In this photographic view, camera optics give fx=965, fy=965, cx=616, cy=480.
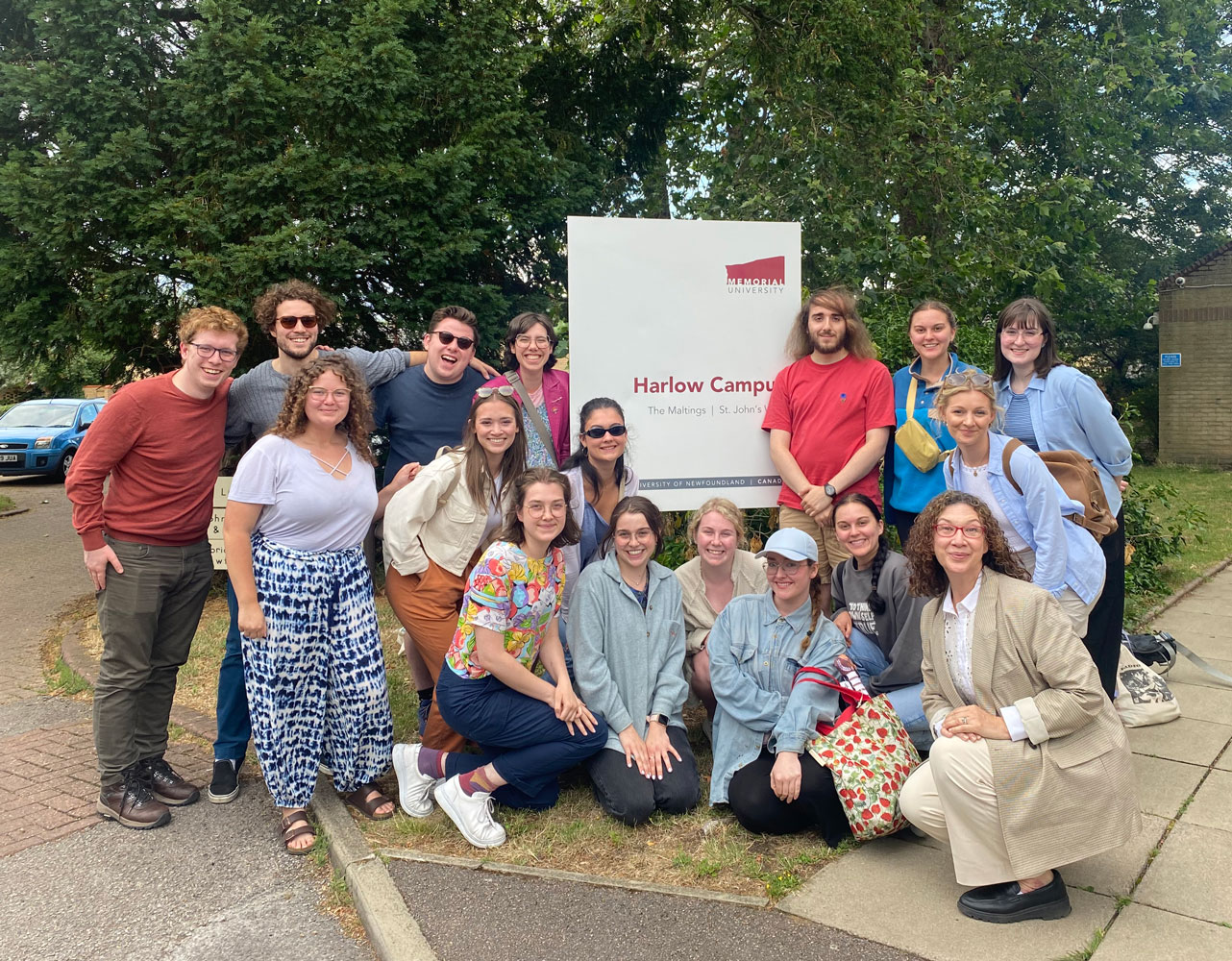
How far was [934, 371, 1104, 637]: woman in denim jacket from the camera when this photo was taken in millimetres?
3711

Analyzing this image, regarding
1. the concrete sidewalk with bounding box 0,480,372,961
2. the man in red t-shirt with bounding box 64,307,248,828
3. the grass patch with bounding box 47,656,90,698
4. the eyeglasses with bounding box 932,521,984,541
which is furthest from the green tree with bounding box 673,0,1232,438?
the grass patch with bounding box 47,656,90,698

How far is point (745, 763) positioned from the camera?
3.90 metres

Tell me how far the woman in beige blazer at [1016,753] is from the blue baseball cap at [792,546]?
0.71m

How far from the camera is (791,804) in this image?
371cm

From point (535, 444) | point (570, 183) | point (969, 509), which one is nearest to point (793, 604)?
point (969, 509)

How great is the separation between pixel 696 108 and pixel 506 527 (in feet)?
32.4

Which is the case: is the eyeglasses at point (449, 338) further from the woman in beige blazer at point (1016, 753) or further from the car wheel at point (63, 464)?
the car wheel at point (63, 464)

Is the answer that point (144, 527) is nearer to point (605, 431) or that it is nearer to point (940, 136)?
point (605, 431)

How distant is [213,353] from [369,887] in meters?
2.25

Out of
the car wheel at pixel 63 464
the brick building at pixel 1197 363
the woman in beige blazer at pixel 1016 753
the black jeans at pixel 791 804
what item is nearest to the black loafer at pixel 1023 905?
the woman in beige blazer at pixel 1016 753

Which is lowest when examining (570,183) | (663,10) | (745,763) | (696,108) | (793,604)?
(745,763)

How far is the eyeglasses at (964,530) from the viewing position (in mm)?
3264

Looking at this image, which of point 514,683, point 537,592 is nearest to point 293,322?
point 537,592

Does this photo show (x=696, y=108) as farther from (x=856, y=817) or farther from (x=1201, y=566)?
(x=856, y=817)
